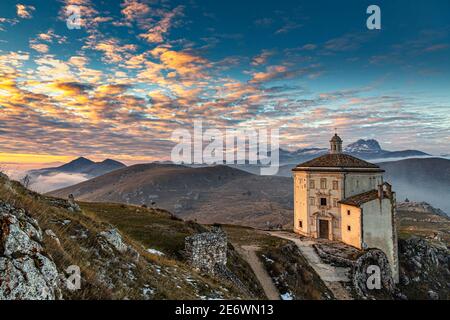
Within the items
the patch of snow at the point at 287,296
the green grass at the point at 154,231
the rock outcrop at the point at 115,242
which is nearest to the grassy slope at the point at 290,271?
the patch of snow at the point at 287,296

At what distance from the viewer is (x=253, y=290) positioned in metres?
26.9

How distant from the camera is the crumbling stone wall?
73.4 feet

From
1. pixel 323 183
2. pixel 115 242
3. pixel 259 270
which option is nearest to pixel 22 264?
pixel 115 242

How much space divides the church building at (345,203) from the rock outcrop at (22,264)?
44.7 meters

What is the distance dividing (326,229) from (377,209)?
31.2 ft

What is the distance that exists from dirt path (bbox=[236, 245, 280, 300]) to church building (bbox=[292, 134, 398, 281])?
728 inches

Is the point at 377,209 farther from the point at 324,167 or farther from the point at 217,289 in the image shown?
the point at 217,289

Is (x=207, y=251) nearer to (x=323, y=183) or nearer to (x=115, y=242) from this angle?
(x=115, y=242)

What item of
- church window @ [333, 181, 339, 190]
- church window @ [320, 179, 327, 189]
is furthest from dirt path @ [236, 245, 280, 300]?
church window @ [333, 181, 339, 190]

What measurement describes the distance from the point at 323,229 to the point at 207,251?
34096mm

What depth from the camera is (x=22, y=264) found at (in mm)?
6809

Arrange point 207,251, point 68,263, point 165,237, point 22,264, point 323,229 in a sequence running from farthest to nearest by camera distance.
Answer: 1. point 323,229
2. point 165,237
3. point 207,251
4. point 68,263
5. point 22,264

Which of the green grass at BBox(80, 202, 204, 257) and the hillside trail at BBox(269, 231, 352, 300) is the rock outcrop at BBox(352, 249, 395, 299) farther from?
the green grass at BBox(80, 202, 204, 257)
